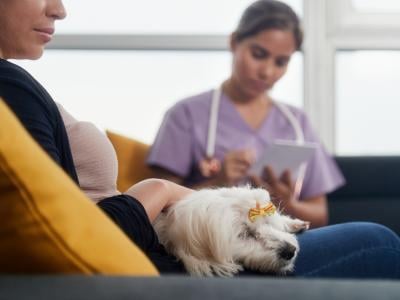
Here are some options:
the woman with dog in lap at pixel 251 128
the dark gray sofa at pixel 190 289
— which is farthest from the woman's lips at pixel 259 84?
the dark gray sofa at pixel 190 289

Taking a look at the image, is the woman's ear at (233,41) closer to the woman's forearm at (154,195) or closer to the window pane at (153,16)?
the window pane at (153,16)

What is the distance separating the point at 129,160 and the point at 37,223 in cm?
186

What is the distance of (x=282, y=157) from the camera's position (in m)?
2.52

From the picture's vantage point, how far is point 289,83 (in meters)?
3.36

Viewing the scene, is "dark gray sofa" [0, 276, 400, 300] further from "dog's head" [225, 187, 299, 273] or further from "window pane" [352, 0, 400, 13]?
"window pane" [352, 0, 400, 13]

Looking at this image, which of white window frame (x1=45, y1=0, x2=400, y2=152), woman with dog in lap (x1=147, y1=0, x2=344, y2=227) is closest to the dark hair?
woman with dog in lap (x1=147, y1=0, x2=344, y2=227)

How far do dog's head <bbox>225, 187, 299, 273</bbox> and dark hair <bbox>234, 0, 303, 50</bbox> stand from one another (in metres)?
1.38

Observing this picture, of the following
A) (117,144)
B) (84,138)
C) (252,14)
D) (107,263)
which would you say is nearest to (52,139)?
(84,138)

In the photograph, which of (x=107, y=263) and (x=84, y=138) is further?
(x=84, y=138)

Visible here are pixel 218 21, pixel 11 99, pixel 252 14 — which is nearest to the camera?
pixel 11 99

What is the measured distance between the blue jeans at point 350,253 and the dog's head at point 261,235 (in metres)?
0.03

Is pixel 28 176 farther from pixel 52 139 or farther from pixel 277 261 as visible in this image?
pixel 277 261

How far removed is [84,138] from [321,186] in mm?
1612

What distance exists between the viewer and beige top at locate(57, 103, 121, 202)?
52.5 inches
